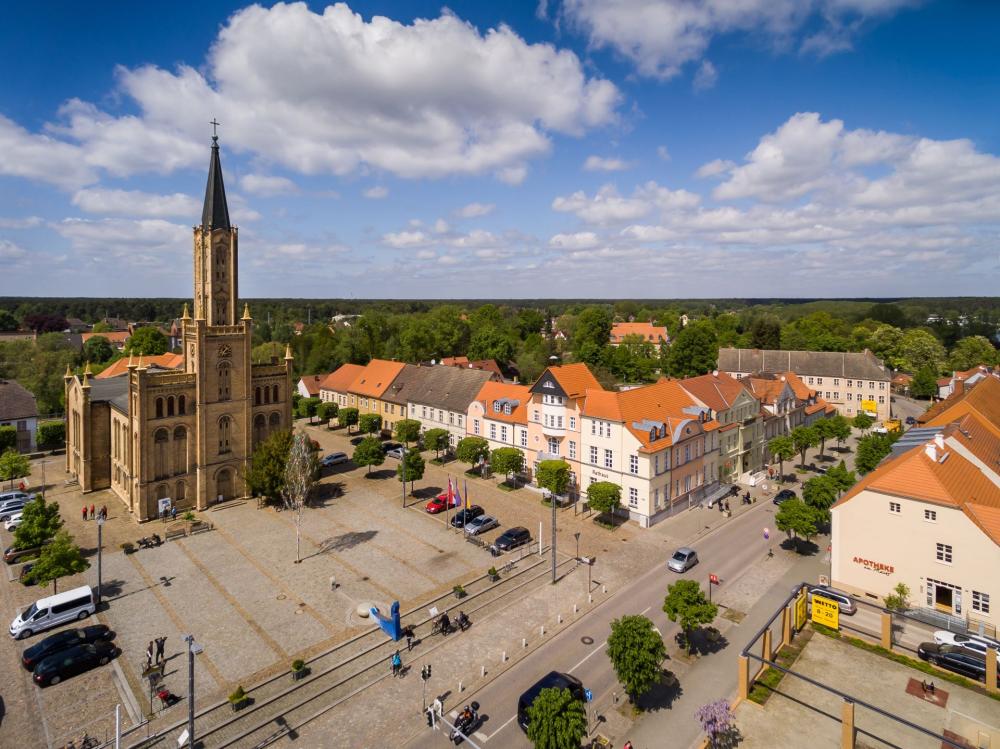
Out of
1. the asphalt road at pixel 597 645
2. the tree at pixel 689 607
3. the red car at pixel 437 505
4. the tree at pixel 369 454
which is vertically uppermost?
the tree at pixel 369 454

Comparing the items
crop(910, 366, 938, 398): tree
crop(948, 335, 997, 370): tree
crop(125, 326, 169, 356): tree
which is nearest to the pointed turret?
crop(125, 326, 169, 356): tree

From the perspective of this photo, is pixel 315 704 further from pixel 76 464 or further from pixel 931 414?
pixel 931 414

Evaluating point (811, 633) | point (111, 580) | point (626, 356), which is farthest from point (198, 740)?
point (626, 356)

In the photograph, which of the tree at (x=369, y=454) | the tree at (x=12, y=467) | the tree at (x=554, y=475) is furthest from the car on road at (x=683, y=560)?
the tree at (x=12, y=467)

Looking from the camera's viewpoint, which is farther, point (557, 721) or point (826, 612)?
point (826, 612)

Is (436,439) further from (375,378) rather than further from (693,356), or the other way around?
(693,356)

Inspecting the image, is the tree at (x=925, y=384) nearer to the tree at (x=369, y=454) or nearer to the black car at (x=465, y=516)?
the black car at (x=465, y=516)

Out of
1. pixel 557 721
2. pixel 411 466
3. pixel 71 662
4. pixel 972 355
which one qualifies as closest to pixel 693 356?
pixel 972 355
